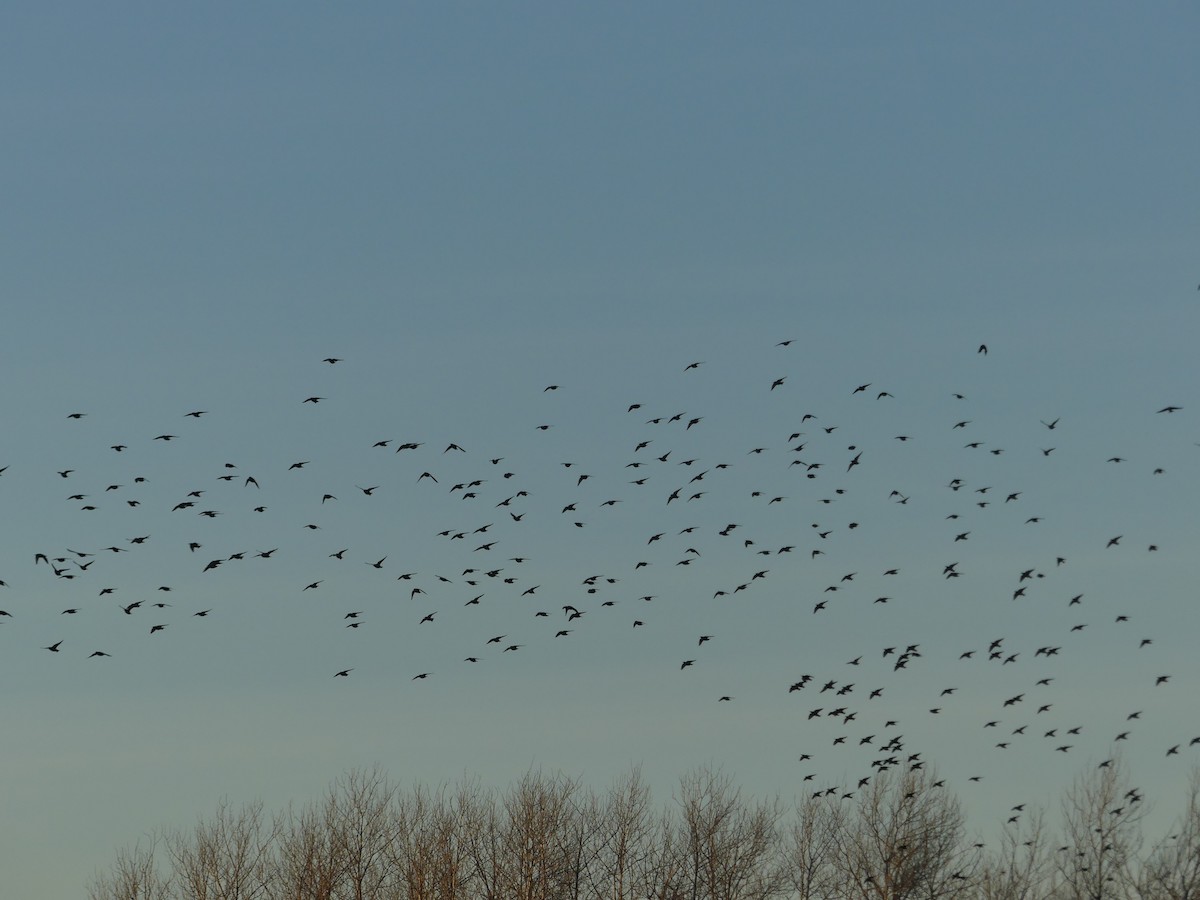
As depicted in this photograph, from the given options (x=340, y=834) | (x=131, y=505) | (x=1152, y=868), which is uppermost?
(x=131, y=505)

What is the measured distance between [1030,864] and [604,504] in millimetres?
27892

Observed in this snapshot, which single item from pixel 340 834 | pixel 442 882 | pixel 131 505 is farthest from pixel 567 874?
pixel 131 505

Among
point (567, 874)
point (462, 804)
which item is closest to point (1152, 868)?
point (567, 874)

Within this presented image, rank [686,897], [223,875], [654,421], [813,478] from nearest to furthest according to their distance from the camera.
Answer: [654,421] → [813,478] → [223,875] → [686,897]

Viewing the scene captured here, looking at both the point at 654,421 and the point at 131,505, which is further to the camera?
the point at 654,421

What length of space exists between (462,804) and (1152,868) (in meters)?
25.4

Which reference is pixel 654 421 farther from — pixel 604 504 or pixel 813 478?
pixel 813 478

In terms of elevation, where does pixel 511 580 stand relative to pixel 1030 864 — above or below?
above

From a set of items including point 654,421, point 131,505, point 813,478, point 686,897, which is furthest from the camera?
point 686,897

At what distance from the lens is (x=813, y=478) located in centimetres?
4338

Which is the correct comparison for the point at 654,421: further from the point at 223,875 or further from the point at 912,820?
the point at 912,820

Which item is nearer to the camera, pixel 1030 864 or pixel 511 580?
pixel 511 580

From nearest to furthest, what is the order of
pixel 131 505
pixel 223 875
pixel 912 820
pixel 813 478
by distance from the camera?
pixel 131 505
pixel 813 478
pixel 223 875
pixel 912 820

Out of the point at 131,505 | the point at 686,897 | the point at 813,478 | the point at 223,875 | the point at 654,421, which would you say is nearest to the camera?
the point at 131,505
